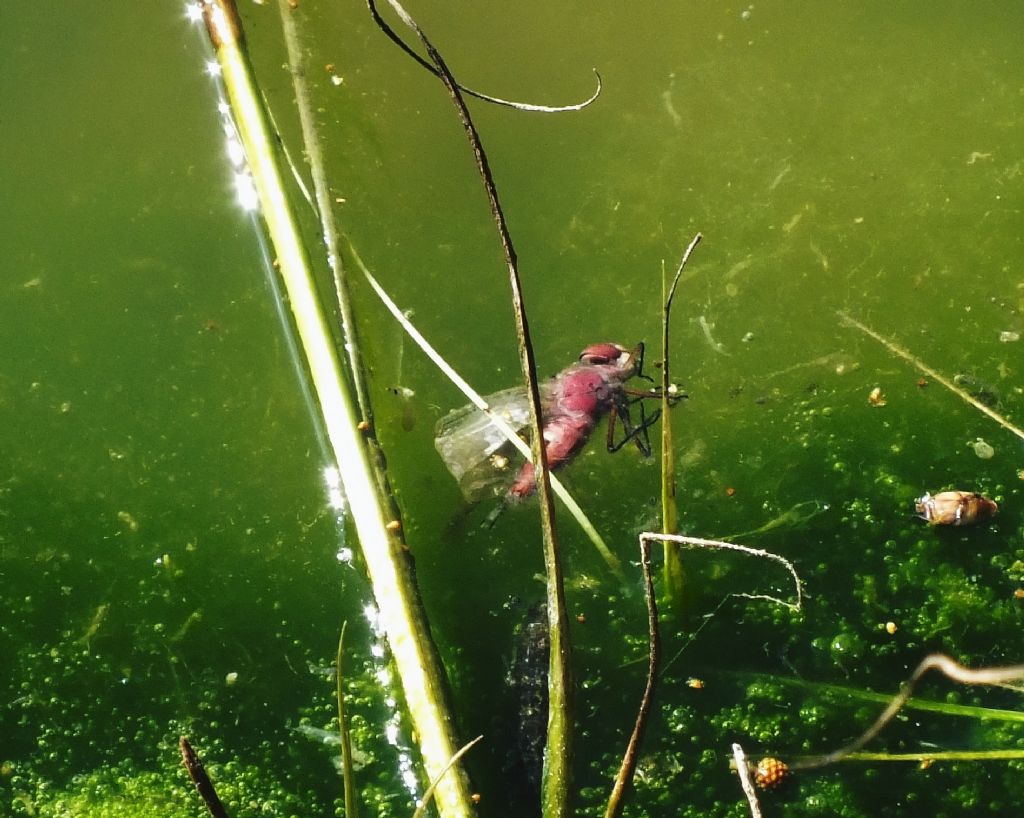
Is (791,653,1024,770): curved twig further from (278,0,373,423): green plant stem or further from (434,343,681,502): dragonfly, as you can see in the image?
(278,0,373,423): green plant stem

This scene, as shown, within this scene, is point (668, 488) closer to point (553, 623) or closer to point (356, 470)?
point (553, 623)

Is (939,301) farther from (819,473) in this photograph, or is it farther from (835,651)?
(835,651)

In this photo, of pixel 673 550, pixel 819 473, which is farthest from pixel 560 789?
pixel 819 473

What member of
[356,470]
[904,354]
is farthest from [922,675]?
[356,470]

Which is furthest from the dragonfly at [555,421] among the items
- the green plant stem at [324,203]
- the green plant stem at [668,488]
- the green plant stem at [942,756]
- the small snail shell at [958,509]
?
the green plant stem at [942,756]

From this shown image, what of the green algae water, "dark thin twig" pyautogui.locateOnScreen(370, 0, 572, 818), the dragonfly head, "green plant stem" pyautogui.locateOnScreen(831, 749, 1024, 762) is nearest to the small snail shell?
the green algae water
